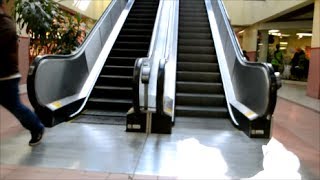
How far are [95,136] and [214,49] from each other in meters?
3.84

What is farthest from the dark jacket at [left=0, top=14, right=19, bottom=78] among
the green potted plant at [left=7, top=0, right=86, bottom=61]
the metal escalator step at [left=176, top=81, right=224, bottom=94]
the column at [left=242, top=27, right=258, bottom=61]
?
the column at [left=242, top=27, right=258, bottom=61]

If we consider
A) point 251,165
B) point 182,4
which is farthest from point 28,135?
point 182,4

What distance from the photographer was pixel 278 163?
11.0 ft

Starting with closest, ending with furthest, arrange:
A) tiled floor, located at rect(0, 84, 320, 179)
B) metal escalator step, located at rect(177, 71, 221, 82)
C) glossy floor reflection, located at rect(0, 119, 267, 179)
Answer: tiled floor, located at rect(0, 84, 320, 179), glossy floor reflection, located at rect(0, 119, 267, 179), metal escalator step, located at rect(177, 71, 221, 82)

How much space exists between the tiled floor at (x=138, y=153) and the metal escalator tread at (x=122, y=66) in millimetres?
935

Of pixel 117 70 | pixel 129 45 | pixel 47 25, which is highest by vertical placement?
pixel 47 25

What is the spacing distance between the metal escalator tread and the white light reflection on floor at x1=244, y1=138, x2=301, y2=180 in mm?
2349

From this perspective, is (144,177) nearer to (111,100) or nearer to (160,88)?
(160,88)

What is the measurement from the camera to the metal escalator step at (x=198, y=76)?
6.14m

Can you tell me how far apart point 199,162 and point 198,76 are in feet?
10.0

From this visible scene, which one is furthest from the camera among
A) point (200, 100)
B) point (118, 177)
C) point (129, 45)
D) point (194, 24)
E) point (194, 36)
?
point (194, 24)

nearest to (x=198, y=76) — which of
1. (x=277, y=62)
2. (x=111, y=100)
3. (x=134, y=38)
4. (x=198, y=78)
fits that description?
(x=198, y=78)

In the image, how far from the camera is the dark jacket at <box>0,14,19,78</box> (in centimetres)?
300

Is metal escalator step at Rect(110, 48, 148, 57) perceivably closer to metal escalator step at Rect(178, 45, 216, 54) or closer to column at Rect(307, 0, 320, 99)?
metal escalator step at Rect(178, 45, 216, 54)
